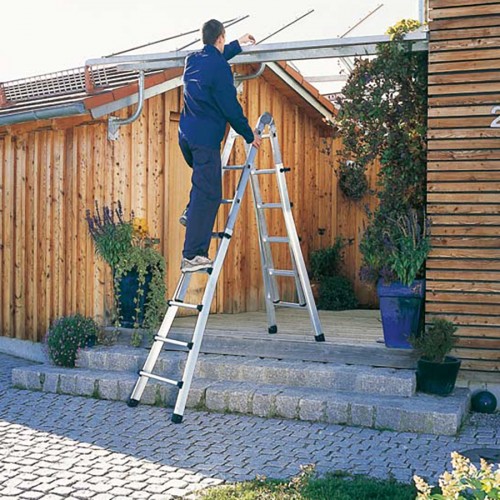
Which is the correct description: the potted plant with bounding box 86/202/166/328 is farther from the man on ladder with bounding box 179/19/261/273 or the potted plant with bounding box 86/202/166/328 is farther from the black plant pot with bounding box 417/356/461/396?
the black plant pot with bounding box 417/356/461/396

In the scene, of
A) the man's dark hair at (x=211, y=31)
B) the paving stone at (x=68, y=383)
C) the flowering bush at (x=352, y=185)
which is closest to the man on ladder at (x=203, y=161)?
the man's dark hair at (x=211, y=31)

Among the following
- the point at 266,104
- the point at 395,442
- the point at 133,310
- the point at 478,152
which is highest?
the point at 266,104

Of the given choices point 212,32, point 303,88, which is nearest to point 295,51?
point 212,32

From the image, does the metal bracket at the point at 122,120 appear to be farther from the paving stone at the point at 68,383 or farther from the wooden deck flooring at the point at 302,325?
the paving stone at the point at 68,383

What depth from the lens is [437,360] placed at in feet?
22.0

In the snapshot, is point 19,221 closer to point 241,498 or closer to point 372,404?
point 372,404

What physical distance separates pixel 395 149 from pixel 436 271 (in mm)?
1175

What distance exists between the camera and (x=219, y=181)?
677cm

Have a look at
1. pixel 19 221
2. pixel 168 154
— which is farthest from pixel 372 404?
pixel 19 221

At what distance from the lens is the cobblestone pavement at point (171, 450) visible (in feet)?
16.5

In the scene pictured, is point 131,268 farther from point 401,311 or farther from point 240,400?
point 401,311

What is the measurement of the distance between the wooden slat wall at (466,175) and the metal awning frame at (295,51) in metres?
0.33

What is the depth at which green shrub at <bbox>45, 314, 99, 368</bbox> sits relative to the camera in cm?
800

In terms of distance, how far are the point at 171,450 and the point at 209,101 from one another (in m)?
2.75
